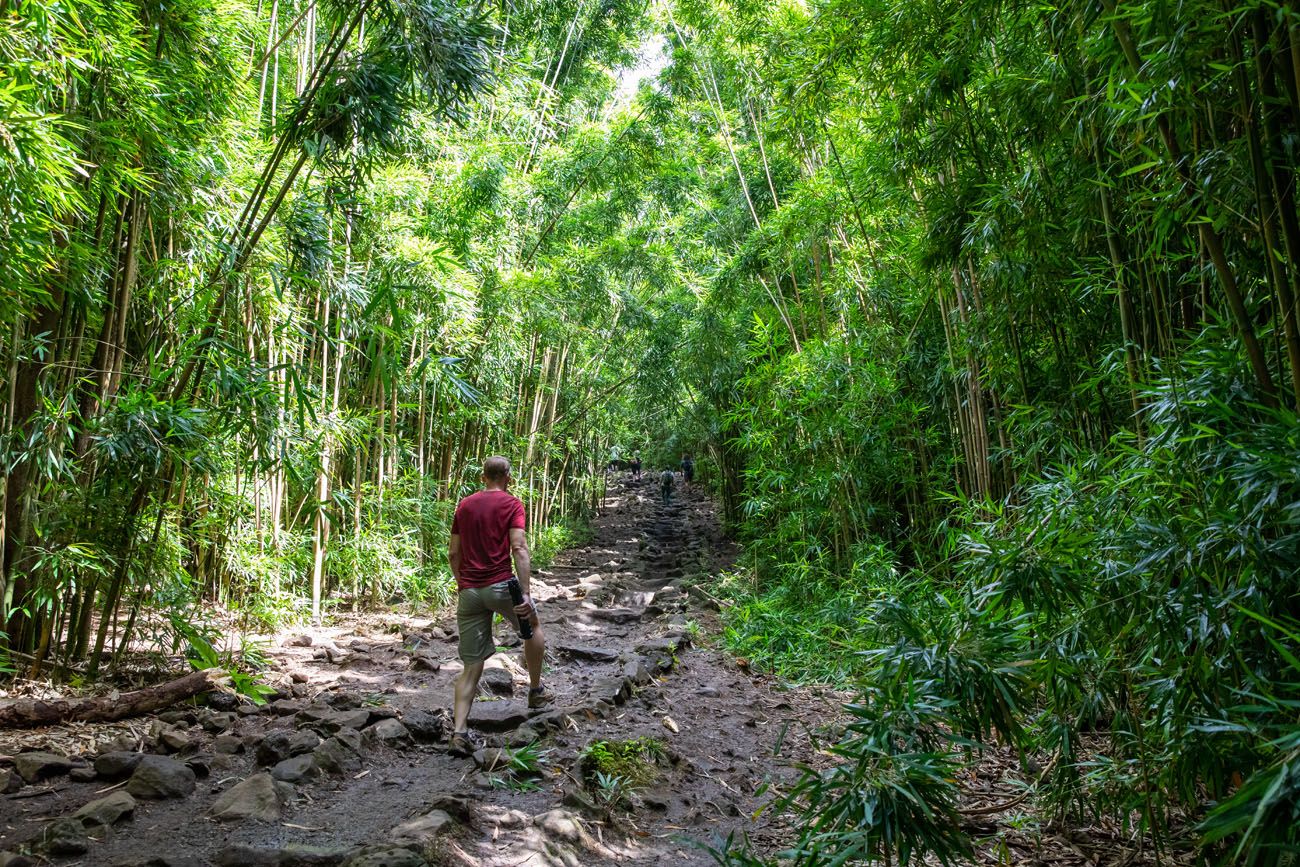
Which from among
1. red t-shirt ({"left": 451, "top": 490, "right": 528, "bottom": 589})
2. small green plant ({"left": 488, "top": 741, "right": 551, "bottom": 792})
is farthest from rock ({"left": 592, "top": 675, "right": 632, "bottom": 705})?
red t-shirt ({"left": 451, "top": 490, "right": 528, "bottom": 589})

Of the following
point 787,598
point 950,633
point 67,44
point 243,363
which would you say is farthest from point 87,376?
point 787,598

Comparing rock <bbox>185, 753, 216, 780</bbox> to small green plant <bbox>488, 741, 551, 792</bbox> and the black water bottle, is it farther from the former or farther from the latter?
the black water bottle

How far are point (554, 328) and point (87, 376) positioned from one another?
5.63m

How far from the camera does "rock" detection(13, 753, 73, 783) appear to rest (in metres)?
2.67

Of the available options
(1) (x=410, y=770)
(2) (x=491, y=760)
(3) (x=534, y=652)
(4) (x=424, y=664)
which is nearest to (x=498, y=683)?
(4) (x=424, y=664)

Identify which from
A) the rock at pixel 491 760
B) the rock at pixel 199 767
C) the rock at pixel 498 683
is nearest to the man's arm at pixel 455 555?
the rock at pixel 491 760

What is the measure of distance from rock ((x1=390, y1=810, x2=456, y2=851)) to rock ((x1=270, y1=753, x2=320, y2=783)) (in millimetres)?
690

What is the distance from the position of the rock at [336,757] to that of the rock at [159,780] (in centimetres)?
44

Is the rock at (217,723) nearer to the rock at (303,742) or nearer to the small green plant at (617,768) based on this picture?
the rock at (303,742)

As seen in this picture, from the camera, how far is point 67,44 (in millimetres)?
2887

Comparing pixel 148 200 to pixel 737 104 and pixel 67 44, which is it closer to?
pixel 67 44

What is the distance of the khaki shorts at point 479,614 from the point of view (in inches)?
134

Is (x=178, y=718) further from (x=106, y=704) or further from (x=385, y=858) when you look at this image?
(x=385, y=858)

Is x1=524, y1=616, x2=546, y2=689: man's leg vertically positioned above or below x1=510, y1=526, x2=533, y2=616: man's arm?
below
